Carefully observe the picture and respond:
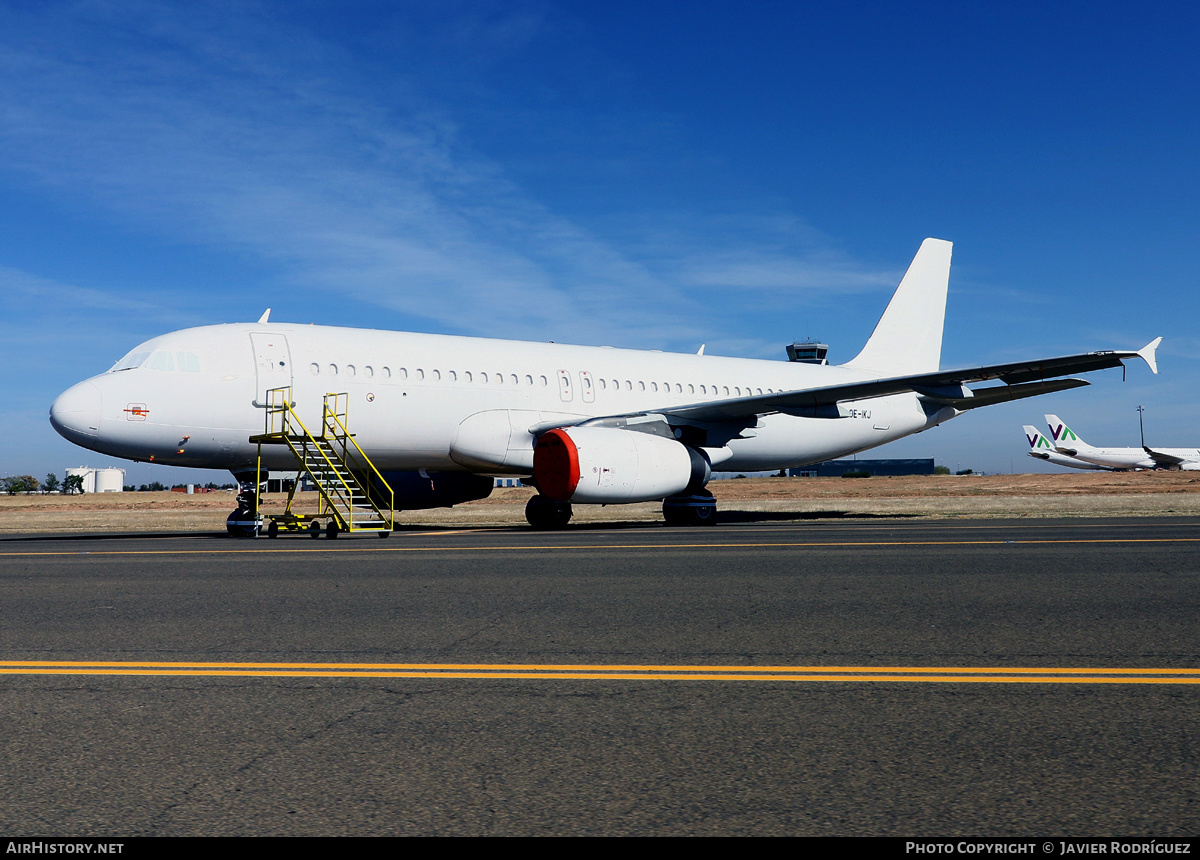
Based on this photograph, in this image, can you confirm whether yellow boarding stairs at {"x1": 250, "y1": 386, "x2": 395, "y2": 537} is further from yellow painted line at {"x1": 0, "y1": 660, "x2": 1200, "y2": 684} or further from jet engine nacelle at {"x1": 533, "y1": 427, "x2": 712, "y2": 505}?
yellow painted line at {"x1": 0, "y1": 660, "x2": 1200, "y2": 684}

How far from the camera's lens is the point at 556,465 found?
16812 millimetres

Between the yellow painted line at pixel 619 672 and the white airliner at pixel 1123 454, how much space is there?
84.0 metres

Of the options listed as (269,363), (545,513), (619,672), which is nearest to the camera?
(619,672)

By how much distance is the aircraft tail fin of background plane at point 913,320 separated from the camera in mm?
26828

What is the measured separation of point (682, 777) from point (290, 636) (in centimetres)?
341

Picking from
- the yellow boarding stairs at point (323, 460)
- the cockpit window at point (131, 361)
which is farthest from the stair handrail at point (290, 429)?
the cockpit window at point (131, 361)

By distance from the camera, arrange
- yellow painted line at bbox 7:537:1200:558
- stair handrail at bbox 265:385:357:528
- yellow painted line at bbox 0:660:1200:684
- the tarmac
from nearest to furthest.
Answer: the tarmac, yellow painted line at bbox 0:660:1200:684, yellow painted line at bbox 7:537:1200:558, stair handrail at bbox 265:385:357:528

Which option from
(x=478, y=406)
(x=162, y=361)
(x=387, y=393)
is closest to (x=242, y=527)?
(x=162, y=361)

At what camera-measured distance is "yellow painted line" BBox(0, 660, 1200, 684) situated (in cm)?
436

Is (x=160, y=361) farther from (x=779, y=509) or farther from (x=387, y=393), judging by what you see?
(x=779, y=509)

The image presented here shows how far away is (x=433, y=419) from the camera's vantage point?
17531 mm

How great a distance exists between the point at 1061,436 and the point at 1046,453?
2969mm

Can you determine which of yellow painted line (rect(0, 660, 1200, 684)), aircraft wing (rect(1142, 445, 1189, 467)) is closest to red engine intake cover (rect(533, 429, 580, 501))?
yellow painted line (rect(0, 660, 1200, 684))
